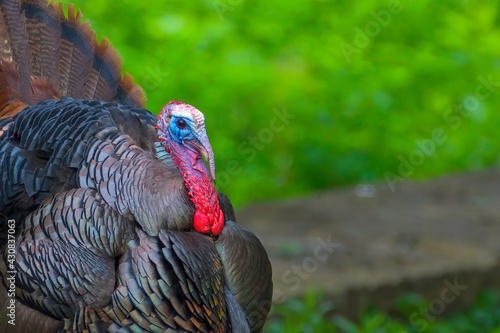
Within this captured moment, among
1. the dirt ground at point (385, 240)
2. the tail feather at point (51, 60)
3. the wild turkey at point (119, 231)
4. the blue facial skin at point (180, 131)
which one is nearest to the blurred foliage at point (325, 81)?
the dirt ground at point (385, 240)

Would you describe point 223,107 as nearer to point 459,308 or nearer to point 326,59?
point 326,59

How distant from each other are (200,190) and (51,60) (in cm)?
118

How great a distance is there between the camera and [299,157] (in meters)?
6.55

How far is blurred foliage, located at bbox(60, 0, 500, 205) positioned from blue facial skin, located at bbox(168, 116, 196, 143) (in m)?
3.08

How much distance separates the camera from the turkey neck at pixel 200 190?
2713 millimetres

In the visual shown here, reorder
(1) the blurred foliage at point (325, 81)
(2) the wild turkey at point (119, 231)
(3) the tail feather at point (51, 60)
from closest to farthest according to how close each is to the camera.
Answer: (2) the wild turkey at point (119, 231) → (3) the tail feather at point (51, 60) → (1) the blurred foliage at point (325, 81)

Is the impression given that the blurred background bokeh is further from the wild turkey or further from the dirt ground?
the wild turkey

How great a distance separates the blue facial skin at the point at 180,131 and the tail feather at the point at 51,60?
84 centimetres

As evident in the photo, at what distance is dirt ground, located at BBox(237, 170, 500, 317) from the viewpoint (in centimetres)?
467

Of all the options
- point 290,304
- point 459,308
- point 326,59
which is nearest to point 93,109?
point 290,304

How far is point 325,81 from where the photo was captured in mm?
6508

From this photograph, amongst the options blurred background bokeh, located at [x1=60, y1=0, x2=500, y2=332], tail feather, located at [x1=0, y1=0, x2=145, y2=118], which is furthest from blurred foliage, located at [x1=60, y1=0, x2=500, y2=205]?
tail feather, located at [x1=0, y1=0, x2=145, y2=118]

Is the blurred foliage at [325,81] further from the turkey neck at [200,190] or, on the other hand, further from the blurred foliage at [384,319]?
the turkey neck at [200,190]

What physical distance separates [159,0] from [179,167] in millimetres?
3471
